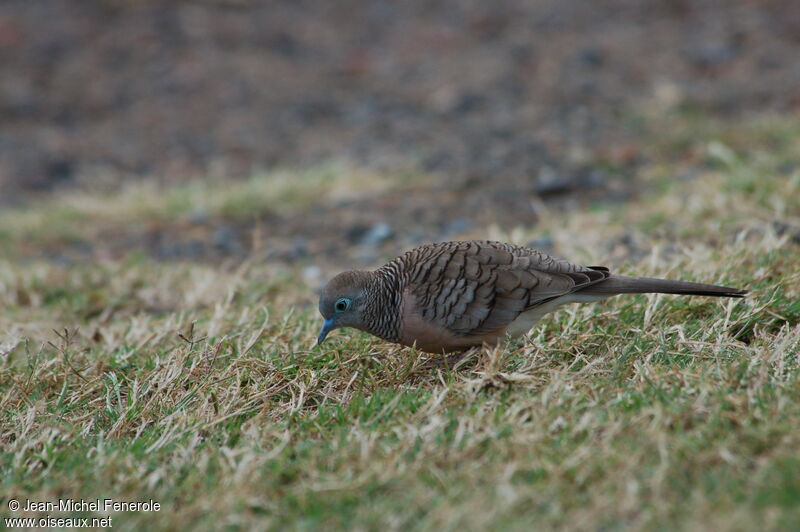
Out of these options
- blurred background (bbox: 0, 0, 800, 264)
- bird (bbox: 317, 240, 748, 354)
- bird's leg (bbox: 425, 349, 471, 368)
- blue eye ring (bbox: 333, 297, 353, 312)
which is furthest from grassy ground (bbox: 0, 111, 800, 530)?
blurred background (bbox: 0, 0, 800, 264)

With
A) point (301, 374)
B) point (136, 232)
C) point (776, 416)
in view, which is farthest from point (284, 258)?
point (776, 416)

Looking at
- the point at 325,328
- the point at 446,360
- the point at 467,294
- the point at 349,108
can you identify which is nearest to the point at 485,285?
the point at 467,294

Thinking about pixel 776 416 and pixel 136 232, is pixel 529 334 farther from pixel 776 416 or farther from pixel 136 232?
pixel 136 232

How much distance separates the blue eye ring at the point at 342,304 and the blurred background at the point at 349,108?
7.31ft

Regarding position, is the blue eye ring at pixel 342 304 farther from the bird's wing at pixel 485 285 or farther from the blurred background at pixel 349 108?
the blurred background at pixel 349 108

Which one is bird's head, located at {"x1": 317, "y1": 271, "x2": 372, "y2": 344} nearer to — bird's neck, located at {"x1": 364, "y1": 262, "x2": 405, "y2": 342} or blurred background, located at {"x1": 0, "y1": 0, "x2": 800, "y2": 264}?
bird's neck, located at {"x1": 364, "y1": 262, "x2": 405, "y2": 342}

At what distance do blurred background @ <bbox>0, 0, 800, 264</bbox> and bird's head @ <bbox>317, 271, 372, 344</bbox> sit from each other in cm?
220

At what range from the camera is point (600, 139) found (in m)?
7.79

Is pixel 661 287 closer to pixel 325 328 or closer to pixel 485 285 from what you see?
pixel 485 285

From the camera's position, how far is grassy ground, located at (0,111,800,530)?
8.74 ft

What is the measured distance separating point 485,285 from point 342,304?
Answer: 2.02 ft

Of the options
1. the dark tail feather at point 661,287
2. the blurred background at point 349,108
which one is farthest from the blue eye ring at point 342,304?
the blurred background at point 349,108

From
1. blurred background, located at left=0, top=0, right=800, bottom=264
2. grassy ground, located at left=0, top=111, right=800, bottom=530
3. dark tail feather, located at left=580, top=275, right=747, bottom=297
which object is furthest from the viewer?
blurred background, located at left=0, top=0, right=800, bottom=264

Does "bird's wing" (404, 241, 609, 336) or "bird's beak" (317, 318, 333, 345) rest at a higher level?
"bird's wing" (404, 241, 609, 336)
